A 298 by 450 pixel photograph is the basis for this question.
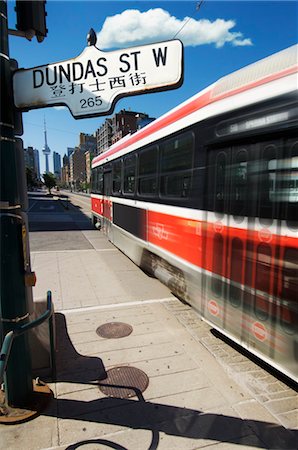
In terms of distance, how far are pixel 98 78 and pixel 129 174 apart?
204 inches

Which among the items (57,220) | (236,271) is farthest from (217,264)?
(57,220)

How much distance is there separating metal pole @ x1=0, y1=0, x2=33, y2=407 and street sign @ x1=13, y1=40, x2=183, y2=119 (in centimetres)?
16

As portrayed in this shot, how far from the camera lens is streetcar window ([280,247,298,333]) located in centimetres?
263

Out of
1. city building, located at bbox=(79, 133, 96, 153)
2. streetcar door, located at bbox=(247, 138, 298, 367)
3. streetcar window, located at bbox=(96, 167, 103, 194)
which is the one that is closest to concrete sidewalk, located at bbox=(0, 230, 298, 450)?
streetcar door, located at bbox=(247, 138, 298, 367)

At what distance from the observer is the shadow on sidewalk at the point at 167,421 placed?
2.47 m

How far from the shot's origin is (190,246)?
4219mm

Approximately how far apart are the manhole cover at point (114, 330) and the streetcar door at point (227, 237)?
121 centimetres

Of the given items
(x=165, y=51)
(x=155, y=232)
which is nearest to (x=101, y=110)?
(x=165, y=51)

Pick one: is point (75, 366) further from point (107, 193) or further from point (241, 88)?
point (107, 193)

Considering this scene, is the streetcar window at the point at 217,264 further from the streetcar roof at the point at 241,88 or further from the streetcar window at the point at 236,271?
the streetcar roof at the point at 241,88

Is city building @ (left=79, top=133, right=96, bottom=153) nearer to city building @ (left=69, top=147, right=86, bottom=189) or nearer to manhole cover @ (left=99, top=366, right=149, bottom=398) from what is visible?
city building @ (left=69, top=147, right=86, bottom=189)

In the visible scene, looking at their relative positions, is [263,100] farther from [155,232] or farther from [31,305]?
[155,232]

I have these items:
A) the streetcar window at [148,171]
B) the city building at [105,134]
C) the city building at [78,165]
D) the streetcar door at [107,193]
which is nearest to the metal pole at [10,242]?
the streetcar window at [148,171]

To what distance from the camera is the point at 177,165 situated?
4688 mm
